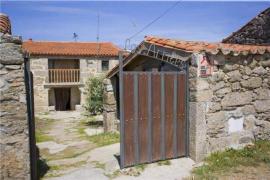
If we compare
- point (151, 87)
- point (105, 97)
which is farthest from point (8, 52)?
point (105, 97)

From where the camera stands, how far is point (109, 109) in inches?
465

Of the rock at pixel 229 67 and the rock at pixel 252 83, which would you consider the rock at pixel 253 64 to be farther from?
the rock at pixel 229 67

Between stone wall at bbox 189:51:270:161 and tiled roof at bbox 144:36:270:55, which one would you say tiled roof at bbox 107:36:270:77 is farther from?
stone wall at bbox 189:51:270:161

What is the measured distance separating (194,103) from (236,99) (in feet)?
3.60

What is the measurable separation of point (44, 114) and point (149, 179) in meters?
18.1

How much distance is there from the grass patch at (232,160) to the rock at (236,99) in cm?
101

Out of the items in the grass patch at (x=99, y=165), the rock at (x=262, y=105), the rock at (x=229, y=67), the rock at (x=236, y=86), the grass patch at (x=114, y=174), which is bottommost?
the grass patch at (x=99, y=165)

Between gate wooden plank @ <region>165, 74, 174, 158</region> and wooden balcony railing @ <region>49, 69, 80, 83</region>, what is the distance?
61.8ft

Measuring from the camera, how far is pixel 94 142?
33.8 feet

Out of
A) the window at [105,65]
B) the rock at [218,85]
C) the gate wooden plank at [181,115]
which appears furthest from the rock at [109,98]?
the window at [105,65]

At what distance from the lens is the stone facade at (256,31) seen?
374 inches

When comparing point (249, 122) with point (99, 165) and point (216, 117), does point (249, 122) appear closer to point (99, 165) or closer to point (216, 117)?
point (216, 117)

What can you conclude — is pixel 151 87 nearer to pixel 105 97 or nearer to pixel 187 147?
pixel 187 147

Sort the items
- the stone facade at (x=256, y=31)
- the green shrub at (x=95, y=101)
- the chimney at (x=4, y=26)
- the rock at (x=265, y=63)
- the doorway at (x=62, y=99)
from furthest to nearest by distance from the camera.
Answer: the doorway at (x=62, y=99), the green shrub at (x=95, y=101), the stone facade at (x=256, y=31), the rock at (x=265, y=63), the chimney at (x=4, y=26)
